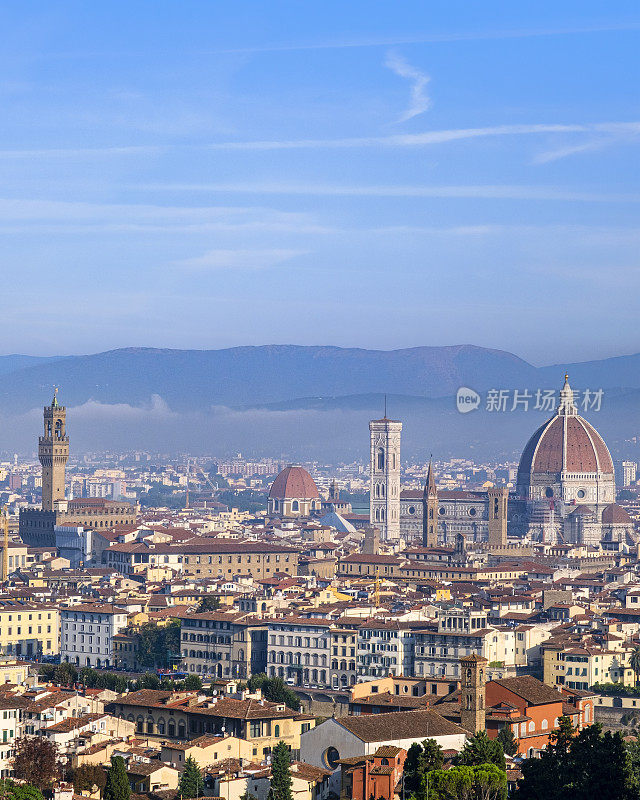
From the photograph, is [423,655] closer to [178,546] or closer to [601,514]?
[178,546]

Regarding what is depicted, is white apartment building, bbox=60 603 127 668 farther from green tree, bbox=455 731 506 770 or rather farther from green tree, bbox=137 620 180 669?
→ green tree, bbox=455 731 506 770

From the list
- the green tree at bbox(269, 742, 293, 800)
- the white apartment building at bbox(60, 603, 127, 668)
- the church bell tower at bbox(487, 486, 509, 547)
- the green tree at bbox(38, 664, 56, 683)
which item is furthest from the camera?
the church bell tower at bbox(487, 486, 509, 547)

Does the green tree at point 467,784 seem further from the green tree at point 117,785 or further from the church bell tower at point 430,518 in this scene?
the church bell tower at point 430,518

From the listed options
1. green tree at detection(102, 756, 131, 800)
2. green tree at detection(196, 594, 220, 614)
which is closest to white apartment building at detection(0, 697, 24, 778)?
green tree at detection(102, 756, 131, 800)

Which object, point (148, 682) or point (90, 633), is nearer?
point (148, 682)

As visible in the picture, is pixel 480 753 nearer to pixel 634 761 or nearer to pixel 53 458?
pixel 634 761

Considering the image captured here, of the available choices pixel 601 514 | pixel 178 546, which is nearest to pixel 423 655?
pixel 178 546

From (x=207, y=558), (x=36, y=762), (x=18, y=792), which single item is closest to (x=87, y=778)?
(x=36, y=762)
